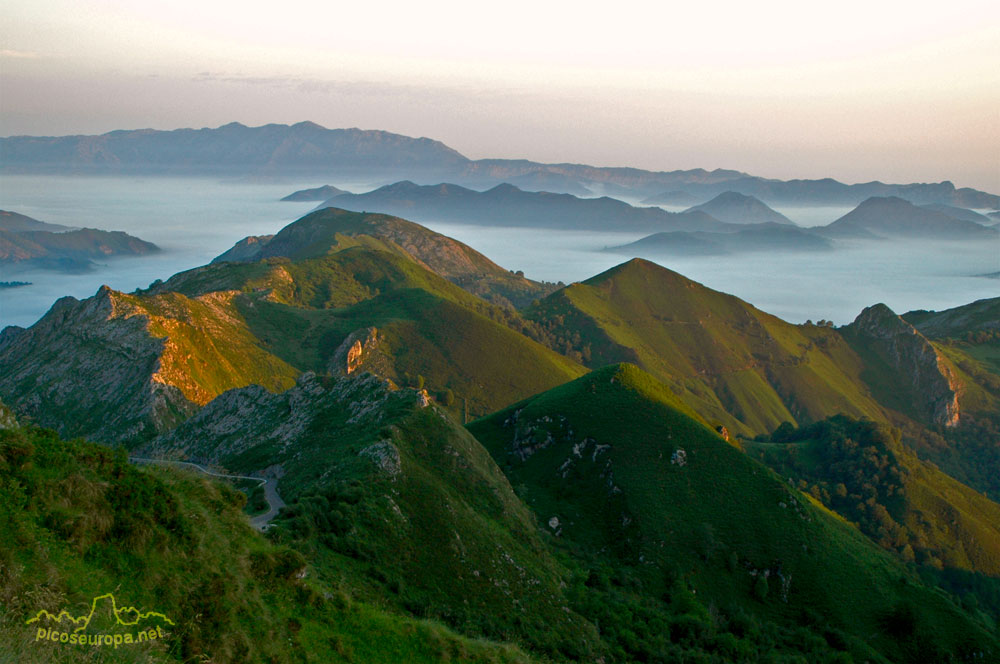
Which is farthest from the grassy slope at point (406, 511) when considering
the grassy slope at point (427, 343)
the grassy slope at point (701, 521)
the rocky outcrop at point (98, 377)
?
the grassy slope at point (427, 343)

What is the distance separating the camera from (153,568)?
70.0 ft

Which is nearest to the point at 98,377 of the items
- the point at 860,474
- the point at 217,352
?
the point at 217,352

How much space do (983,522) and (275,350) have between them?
5382 inches

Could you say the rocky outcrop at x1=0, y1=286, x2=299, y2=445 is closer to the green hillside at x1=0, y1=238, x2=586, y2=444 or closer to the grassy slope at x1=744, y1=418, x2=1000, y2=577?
the green hillside at x1=0, y1=238, x2=586, y2=444

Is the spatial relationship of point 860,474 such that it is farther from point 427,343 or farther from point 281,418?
point 281,418

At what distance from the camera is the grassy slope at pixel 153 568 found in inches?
724

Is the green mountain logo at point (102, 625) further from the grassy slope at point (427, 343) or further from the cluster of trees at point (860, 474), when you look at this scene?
the grassy slope at point (427, 343)

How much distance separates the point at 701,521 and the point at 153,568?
57.3m

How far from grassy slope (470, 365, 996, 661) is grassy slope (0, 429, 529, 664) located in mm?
41375

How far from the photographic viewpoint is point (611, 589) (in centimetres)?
5406

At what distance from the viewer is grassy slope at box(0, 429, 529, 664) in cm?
1839

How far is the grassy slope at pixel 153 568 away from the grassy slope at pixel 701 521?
41.4 metres

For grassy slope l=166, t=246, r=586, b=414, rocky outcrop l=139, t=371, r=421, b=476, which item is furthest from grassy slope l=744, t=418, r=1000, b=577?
rocky outcrop l=139, t=371, r=421, b=476

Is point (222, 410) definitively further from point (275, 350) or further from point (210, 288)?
point (210, 288)
